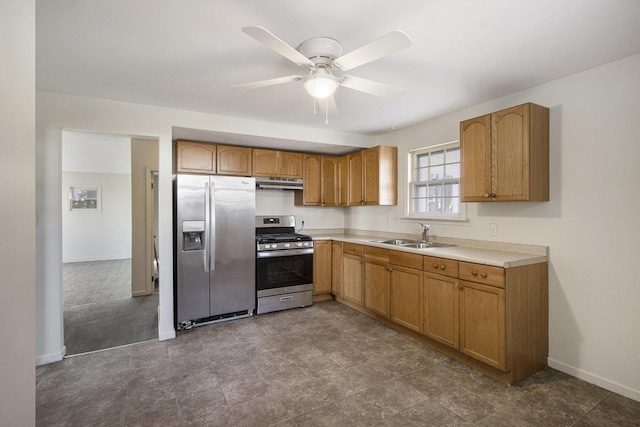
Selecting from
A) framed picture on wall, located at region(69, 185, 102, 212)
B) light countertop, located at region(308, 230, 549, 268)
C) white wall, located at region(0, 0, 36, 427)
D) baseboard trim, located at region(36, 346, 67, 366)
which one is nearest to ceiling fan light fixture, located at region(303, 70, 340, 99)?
white wall, located at region(0, 0, 36, 427)

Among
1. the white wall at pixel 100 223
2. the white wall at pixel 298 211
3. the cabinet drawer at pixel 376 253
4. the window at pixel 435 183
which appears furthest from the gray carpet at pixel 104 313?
the window at pixel 435 183

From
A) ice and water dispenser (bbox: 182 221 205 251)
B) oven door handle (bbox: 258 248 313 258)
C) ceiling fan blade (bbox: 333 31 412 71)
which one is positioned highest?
ceiling fan blade (bbox: 333 31 412 71)

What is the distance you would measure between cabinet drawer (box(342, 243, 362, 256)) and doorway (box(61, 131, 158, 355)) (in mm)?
2462

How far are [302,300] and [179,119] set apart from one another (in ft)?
8.84

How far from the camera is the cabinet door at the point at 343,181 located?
181 inches

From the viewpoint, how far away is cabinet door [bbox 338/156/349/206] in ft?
15.1

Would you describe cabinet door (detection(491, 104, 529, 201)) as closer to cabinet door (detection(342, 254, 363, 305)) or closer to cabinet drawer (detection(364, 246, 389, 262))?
cabinet drawer (detection(364, 246, 389, 262))

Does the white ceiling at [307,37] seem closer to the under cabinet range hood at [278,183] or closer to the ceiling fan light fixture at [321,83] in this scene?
the ceiling fan light fixture at [321,83]

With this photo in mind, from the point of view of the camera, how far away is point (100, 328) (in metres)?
3.45

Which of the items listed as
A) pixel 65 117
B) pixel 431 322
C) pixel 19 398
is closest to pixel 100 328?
pixel 65 117

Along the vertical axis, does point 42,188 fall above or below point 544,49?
below

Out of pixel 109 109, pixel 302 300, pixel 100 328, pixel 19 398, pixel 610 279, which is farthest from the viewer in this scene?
pixel 302 300

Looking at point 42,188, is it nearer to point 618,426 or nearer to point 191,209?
point 191,209

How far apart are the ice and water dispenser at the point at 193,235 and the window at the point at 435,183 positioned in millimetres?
2638
